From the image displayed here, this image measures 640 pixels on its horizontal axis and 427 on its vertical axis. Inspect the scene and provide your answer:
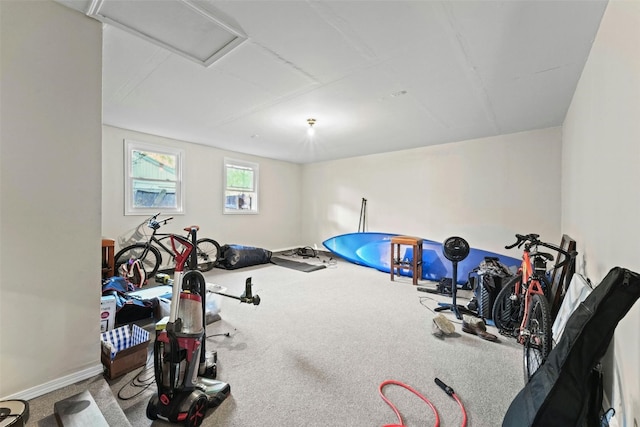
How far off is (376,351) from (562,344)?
55.5 inches

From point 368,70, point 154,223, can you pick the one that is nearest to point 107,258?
point 154,223

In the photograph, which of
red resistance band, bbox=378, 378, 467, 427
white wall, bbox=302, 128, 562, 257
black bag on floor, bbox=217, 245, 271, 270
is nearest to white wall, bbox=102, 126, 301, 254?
black bag on floor, bbox=217, 245, 271, 270

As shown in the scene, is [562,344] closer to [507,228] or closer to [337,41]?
[337,41]

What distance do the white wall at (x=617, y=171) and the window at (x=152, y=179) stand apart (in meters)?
5.57

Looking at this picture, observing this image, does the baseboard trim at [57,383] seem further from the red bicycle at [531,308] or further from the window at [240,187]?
the window at [240,187]

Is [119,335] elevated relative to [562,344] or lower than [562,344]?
lower

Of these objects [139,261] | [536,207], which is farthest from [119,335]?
[536,207]

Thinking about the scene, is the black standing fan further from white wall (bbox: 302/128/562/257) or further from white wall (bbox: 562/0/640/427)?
white wall (bbox: 302/128/562/257)

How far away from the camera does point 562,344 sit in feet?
3.55

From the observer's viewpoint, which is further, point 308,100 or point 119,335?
point 308,100

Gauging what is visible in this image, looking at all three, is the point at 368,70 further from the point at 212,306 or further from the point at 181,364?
the point at 212,306

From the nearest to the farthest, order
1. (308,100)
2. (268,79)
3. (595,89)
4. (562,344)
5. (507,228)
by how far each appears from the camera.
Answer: (562,344)
(595,89)
(268,79)
(308,100)
(507,228)

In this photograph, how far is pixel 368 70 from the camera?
7.50 feet

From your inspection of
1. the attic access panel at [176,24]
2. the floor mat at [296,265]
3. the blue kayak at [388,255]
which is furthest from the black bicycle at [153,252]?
the blue kayak at [388,255]
